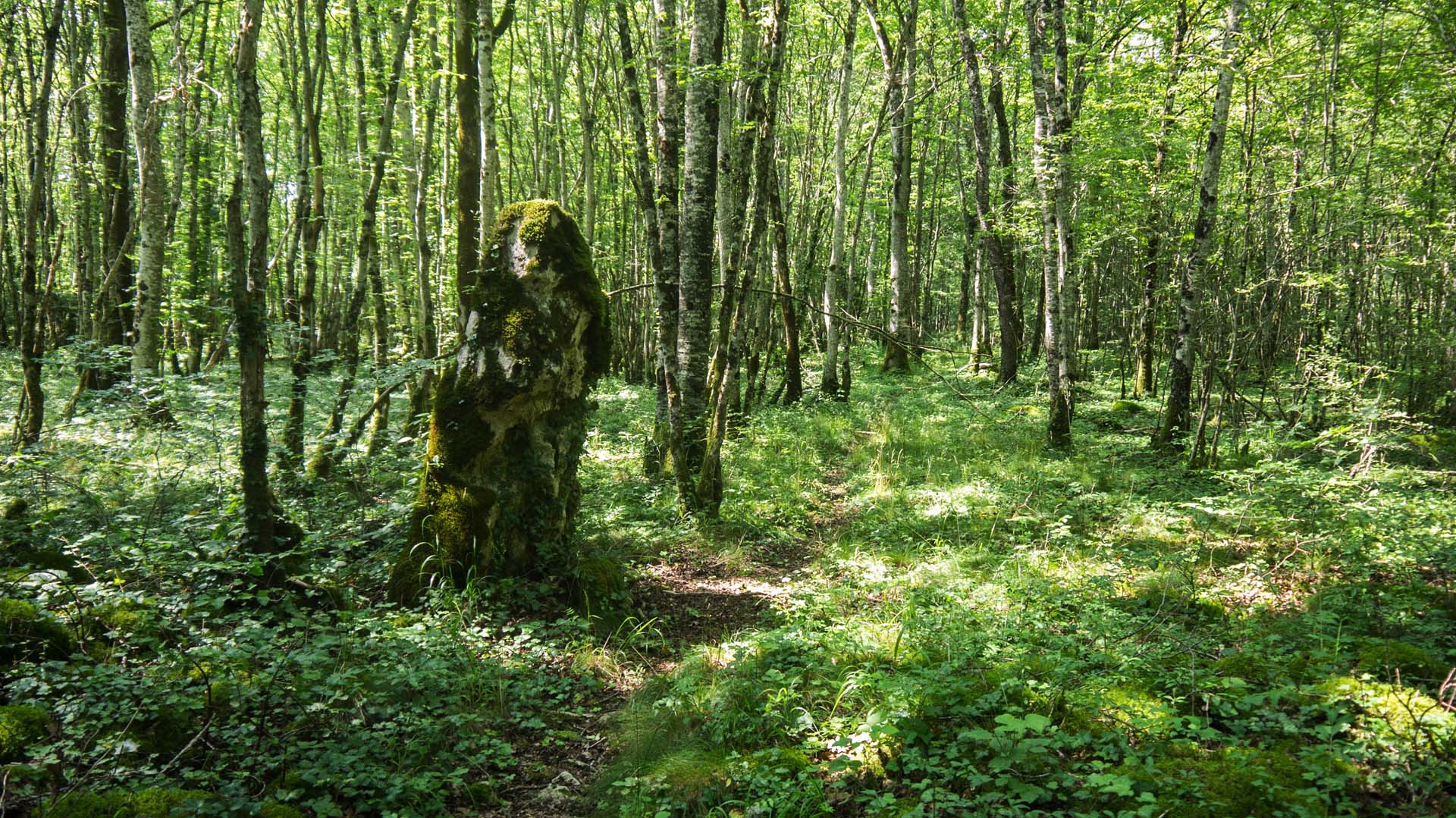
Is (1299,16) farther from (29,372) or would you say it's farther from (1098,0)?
(29,372)


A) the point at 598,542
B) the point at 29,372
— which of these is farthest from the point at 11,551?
the point at 29,372

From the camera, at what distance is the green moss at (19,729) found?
9.75ft

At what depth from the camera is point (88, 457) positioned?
6.92m

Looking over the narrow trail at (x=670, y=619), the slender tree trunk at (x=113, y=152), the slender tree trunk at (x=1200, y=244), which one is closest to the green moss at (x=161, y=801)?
the narrow trail at (x=670, y=619)

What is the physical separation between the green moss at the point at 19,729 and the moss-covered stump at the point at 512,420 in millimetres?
2155

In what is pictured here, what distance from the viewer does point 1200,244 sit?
376 inches

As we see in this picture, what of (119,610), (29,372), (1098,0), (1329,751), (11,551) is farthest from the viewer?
(1098,0)

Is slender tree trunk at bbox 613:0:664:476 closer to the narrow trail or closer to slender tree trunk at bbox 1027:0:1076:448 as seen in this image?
the narrow trail

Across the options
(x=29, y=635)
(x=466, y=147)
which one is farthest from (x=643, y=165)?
(x=29, y=635)

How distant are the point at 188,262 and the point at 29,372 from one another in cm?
786

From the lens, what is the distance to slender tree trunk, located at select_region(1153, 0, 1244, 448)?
901cm

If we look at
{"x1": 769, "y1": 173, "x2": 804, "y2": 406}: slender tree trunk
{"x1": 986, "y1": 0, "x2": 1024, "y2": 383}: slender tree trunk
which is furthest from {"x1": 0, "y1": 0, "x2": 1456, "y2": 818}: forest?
{"x1": 986, "y1": 0, "x2": 1024, "y2": 383}: slender tree trunk

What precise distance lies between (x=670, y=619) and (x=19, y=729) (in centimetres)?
377

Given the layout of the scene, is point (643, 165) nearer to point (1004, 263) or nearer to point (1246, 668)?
point (1246, 668)
